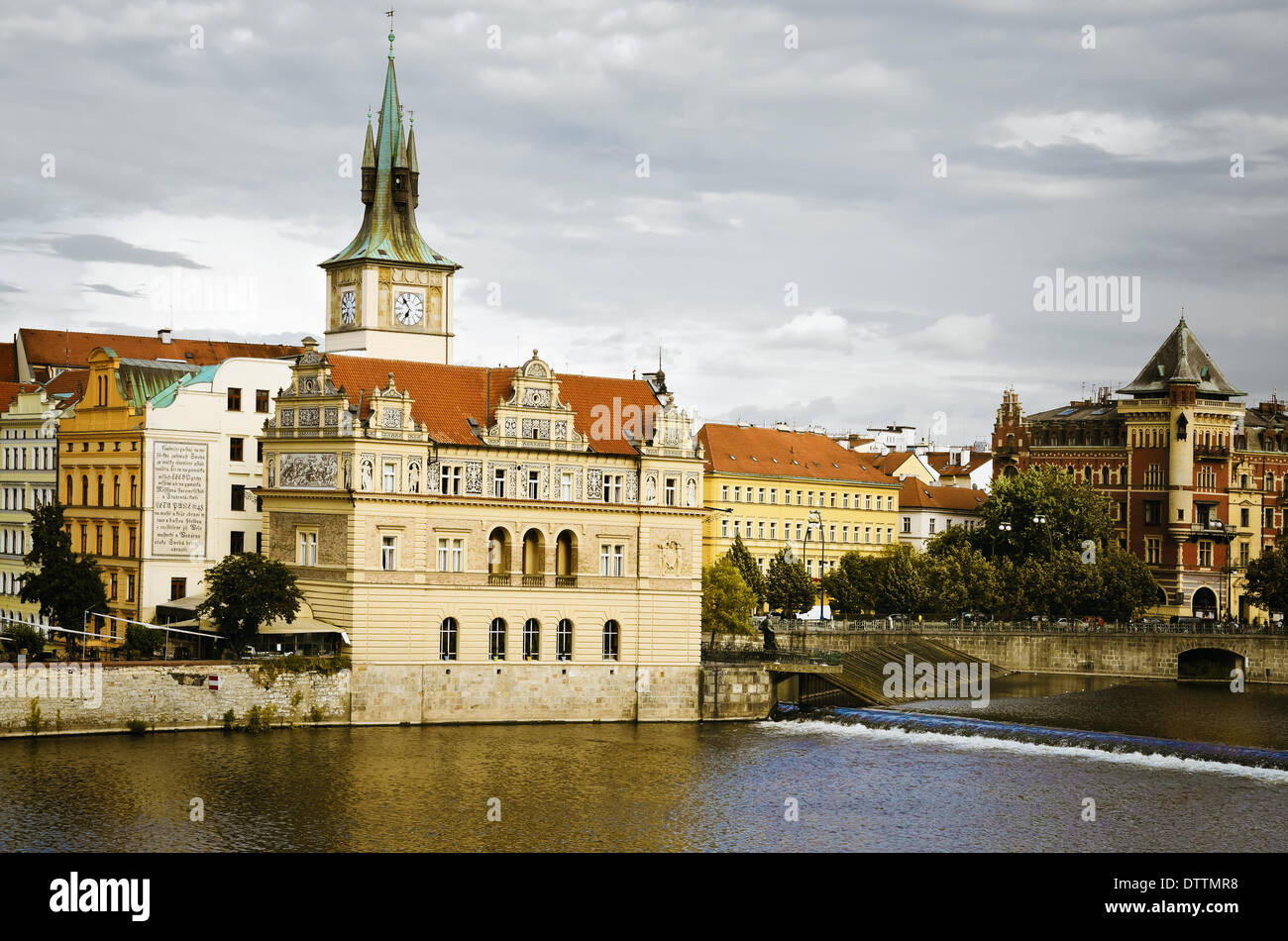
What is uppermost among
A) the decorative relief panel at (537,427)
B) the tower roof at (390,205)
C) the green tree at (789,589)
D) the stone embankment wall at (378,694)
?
the tower roof at (390,205)

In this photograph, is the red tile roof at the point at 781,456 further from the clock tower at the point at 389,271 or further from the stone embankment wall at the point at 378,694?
the stone embankment wall at the point at 378,694

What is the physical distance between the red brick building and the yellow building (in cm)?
1537

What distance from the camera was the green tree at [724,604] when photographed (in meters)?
97.2

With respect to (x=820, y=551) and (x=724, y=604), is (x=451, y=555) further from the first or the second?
(x=820, y=551)

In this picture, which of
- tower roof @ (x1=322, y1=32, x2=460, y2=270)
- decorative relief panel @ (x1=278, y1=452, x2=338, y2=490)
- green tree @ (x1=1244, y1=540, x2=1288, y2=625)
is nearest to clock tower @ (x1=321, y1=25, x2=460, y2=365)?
tower roof @ (x1=322, y1=32, x2=460, y2=270)

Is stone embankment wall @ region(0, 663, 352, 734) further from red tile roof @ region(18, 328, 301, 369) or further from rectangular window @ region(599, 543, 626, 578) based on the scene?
red tile roof @ region(18, 328, 301, 369)

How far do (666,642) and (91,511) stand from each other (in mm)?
29981

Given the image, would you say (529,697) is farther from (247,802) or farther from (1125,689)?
(1125,689)

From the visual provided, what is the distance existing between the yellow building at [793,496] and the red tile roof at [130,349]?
1274 inches

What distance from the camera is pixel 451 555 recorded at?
78500 mm

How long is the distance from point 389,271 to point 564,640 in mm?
24816

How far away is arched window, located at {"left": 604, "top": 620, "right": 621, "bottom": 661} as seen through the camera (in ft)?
267

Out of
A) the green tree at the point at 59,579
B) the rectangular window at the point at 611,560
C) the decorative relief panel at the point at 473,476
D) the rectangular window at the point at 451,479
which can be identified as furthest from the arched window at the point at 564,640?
the green tree at the point at 59,579
